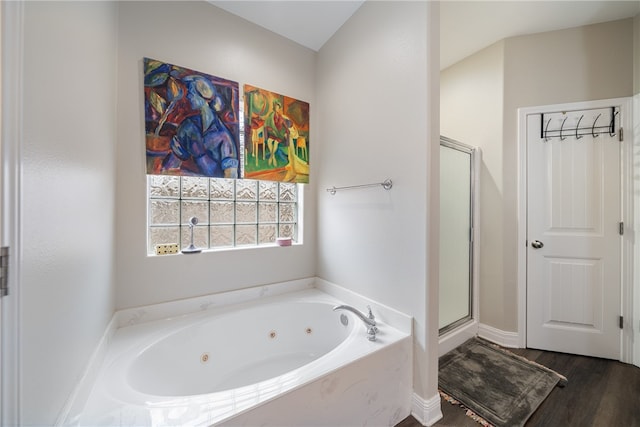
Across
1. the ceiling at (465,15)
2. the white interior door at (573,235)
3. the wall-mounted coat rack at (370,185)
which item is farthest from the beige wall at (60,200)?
the white interior door at (573,235)

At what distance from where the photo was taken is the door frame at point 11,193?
540 millimetres

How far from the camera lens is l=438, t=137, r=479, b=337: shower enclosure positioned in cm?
202

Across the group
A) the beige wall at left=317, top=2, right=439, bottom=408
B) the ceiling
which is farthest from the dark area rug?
the ceiling

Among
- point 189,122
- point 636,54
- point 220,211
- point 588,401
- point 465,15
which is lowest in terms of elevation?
point 588,401

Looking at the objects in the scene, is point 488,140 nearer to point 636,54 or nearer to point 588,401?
point 636,54

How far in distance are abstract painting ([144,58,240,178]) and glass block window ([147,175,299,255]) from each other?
146 millimetres

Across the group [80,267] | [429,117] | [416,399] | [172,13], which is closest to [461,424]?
[416,399]

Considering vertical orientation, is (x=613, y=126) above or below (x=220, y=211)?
above

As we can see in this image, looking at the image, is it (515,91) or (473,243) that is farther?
(473,243)

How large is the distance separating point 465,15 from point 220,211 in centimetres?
250

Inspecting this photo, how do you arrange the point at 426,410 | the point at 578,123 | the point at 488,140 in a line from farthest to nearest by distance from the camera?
the point at 488,140 → the point at 578,123 → the point at 426,410

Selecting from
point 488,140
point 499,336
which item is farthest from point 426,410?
point 488,140

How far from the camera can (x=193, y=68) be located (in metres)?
1.72

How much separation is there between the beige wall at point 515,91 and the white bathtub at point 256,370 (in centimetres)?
140
